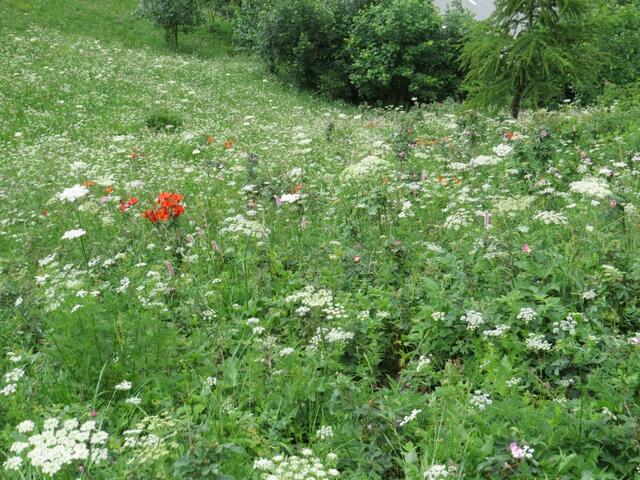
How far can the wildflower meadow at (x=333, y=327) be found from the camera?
8.57 feet

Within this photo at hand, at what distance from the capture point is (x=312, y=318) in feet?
12.5

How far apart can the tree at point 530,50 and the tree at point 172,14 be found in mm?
18957

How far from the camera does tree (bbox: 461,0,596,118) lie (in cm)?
1066

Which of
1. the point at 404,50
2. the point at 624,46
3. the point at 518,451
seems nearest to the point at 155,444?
the point at 518,451

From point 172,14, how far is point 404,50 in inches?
437

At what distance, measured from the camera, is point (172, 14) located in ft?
85.8

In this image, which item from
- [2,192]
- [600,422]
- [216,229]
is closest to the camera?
[600,422]

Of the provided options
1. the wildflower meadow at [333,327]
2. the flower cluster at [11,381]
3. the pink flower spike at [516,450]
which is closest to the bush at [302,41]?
the wildflower meadow at [333,327]

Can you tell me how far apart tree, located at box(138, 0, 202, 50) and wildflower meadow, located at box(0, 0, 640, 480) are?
21.5 m

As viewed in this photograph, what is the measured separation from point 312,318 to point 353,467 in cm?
121

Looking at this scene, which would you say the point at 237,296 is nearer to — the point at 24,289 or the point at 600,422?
the point at 24,289

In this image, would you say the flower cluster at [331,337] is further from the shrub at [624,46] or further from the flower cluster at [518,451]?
the shrub at [624,46]

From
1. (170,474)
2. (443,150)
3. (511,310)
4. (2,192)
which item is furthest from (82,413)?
(443,150)

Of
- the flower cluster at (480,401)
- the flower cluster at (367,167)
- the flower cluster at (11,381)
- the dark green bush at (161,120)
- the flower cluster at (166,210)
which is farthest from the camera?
the dark green bush at (161,120)
